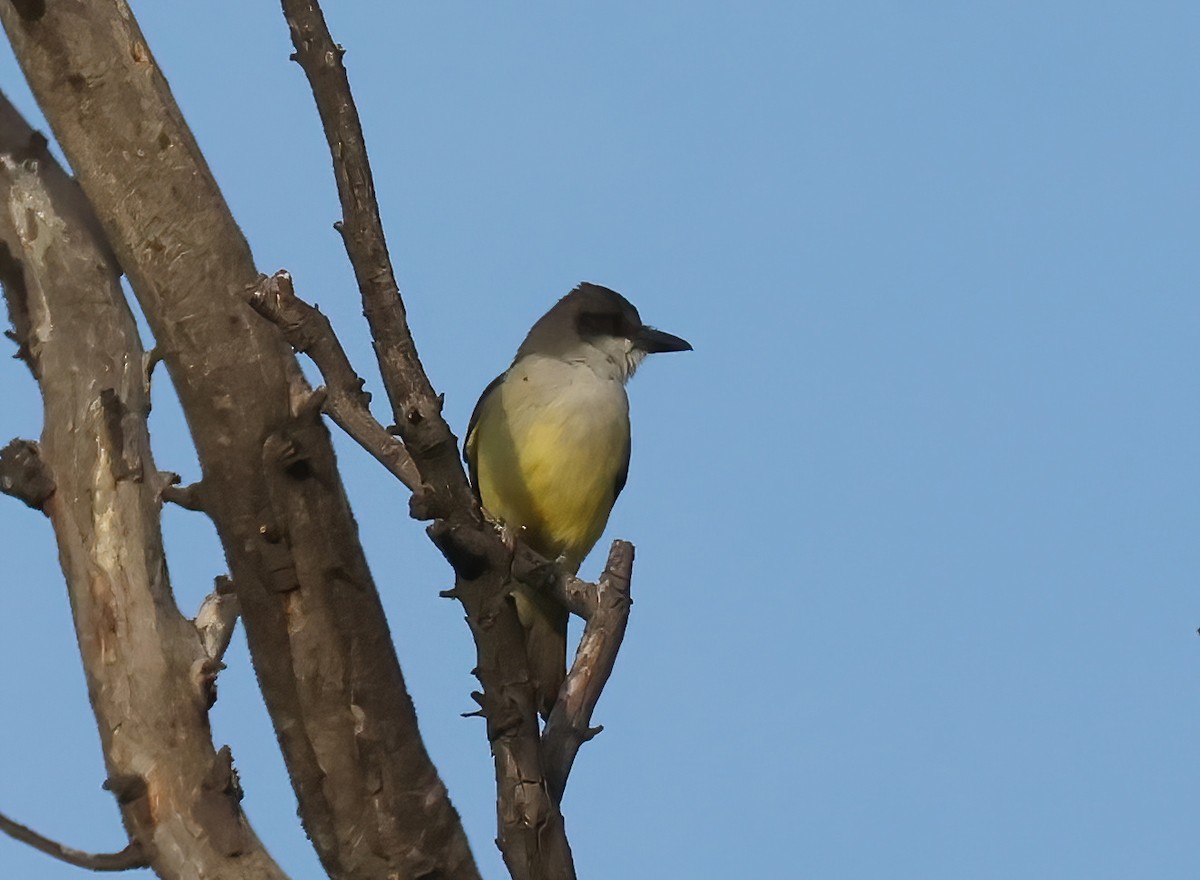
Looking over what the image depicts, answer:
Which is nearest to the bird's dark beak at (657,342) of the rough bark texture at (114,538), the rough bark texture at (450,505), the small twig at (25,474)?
the rough bark texture at (114,538)

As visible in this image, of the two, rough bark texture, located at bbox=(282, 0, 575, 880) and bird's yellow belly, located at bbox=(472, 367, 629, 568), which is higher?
bird's yellow belly, located at bbox=(472, 367, 629, 568)

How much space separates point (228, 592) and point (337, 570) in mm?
1093

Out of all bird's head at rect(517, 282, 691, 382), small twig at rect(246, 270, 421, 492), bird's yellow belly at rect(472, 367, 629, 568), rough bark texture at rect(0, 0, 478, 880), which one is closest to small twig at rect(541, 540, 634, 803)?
rough bark texture at rect(0, 0, 478, 880)

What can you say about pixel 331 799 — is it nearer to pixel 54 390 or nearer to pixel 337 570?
pixel 337 570

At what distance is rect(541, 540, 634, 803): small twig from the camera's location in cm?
488

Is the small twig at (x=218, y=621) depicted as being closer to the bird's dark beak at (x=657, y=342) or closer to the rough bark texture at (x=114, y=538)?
the rough bark texture at (x=114, y=538)

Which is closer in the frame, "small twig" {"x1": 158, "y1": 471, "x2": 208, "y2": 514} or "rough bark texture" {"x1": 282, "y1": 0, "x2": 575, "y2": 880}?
"rough bark texture" {"x1": 282, "y1": 0, "x2": 575, "y2": 880}

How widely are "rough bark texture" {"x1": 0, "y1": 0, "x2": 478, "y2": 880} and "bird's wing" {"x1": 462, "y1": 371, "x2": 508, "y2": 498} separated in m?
3.19

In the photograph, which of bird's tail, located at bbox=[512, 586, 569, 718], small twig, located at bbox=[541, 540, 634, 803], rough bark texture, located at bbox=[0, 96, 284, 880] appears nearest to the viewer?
small twig, located at bbox=[541, 540, 634, 803]

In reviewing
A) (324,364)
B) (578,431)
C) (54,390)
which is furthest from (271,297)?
(578,431)

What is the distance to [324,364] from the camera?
14.6 feet

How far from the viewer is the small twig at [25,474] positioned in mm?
5684

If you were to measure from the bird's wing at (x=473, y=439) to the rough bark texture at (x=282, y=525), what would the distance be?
319 cm

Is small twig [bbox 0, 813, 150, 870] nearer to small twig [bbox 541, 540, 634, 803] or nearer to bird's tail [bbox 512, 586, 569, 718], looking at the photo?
small twig [bbox 541, 540, 634, 803]
